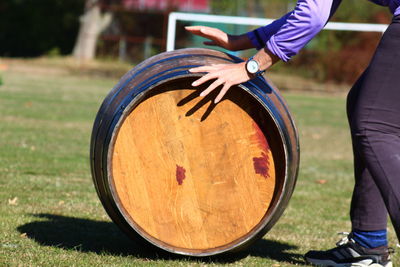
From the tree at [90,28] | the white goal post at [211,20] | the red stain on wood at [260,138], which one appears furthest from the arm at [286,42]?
the tree at [90,28]

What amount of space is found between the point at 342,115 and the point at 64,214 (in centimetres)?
1230

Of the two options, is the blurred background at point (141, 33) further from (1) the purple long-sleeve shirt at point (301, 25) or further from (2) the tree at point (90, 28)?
(1) the purple long-sleeve shirt at point (301, 25)

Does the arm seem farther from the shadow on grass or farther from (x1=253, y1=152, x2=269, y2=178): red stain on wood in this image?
the shadow on grass

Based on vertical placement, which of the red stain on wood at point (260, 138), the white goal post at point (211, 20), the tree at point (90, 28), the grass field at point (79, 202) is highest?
the red stain on wood at point (260, 138)

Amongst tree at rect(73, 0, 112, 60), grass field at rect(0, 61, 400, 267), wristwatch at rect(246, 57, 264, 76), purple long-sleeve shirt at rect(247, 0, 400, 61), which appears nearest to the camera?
purple long-sleeve shirt at rect(247, 0, 400, 61)

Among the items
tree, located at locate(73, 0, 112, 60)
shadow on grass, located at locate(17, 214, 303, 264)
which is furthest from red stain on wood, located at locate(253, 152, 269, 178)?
tree, located at locate(73, 0, 112, 60)

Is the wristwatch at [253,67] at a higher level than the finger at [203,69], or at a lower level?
higher

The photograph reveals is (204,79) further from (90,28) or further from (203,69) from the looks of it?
(90,28)

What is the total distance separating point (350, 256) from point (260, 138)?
1007 millimetres

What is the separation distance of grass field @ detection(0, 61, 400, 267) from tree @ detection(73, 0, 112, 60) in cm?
1786

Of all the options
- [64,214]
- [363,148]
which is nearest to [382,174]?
[363,148]

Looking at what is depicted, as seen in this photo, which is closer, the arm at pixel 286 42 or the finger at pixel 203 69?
the arm at pixel 286 42

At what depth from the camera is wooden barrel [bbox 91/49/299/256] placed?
14.0ft

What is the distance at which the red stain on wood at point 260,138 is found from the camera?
4.32m
